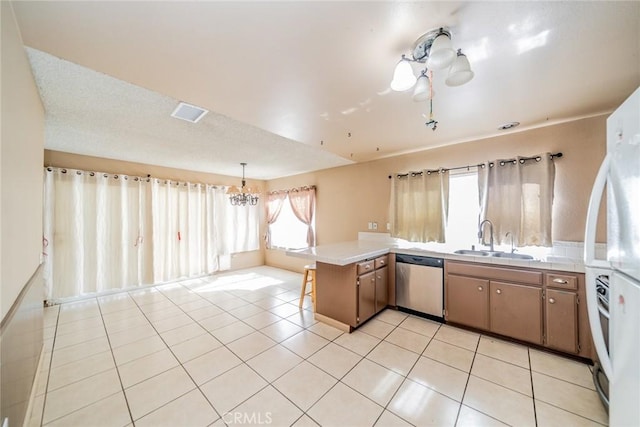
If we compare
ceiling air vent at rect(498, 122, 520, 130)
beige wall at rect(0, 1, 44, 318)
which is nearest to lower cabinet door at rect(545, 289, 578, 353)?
ceiling air vent at rect(498, 122, 520, 130)

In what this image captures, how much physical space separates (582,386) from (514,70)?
8.03 feet

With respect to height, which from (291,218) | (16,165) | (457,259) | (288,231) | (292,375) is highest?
(16,165)

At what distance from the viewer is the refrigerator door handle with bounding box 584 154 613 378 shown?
43.2 inches

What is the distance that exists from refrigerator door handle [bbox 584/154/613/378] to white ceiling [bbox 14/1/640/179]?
0.81 meters

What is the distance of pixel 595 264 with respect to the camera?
113 centimetres

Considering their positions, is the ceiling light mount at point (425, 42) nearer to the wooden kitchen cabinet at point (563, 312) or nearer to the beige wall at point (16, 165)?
the beige wall at point (16, 165)

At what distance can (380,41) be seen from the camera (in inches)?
50.4

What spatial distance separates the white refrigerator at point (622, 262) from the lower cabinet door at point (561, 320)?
1214 millimetres

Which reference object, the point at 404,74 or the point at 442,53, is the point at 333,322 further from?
the point at 442,53

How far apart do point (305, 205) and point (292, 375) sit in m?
3.49

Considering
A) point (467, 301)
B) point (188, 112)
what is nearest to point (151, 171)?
point (188, 112)

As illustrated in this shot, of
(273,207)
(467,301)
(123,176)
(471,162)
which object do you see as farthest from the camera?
(273,207)

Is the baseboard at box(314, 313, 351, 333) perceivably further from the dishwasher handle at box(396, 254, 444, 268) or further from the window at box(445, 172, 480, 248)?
the window at box(445, 172, 480, 248)

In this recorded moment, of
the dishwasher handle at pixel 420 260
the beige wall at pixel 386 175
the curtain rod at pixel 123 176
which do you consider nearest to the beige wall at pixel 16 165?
the curtain rod at pixel 123 176
